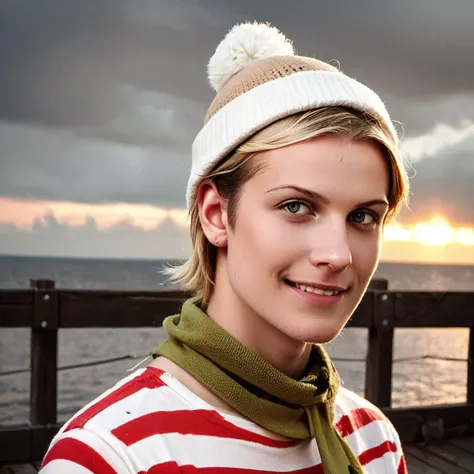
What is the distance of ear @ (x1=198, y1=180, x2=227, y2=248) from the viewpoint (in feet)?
4.98

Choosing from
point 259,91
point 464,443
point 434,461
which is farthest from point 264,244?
point 464,443

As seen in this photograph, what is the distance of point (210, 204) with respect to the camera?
155cm

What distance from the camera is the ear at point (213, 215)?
1.52 metres

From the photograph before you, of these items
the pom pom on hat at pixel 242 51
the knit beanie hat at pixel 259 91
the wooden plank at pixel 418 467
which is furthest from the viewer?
the wooden plank at pixel 418 467

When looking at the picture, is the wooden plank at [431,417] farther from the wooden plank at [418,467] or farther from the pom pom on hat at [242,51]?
the pom pom on hat at [242,51]

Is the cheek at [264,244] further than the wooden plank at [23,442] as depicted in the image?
No

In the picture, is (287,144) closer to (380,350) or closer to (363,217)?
(363,217)

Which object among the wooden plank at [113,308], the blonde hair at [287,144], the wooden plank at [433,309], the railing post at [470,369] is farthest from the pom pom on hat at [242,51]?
the railing post at [470,369]

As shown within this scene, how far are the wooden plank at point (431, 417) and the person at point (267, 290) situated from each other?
3412 millimetres

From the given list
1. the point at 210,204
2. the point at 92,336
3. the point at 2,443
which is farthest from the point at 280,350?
the point at 92,336

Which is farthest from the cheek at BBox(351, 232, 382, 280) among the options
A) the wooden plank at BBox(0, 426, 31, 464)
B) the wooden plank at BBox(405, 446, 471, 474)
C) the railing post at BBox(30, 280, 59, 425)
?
the wooden plank at BBox(405, 446, 471, 474)

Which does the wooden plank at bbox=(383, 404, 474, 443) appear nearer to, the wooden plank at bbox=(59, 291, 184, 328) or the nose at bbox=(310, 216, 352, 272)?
the wooden plank at bbox=(59, 291, 184, 328)

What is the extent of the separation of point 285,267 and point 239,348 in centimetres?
18

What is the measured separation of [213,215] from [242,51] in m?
0.41
